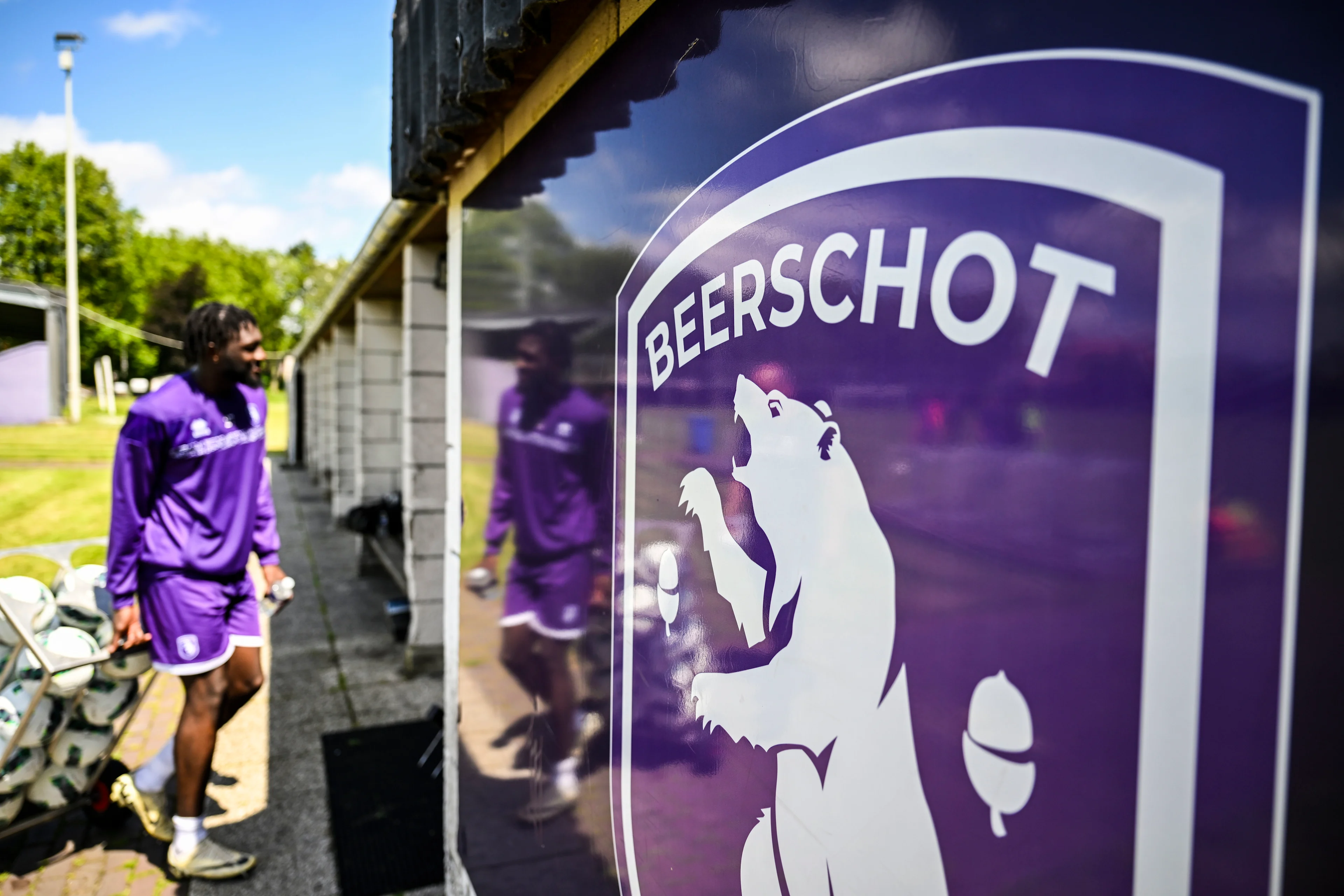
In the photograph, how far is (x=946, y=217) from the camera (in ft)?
2.68

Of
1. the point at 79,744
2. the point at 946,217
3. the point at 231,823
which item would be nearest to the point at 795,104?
the point at 946,217

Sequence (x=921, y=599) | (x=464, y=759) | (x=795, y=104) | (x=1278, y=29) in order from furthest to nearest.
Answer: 1. (x=464, y=759)
2. (x=795, y=104)
3. (x=921, y=599)
4. (x=1278, y=29)

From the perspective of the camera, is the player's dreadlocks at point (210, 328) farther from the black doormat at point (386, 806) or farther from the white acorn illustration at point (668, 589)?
the white acorn illustration at point (668, 589)

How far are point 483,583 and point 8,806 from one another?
1.98 meters

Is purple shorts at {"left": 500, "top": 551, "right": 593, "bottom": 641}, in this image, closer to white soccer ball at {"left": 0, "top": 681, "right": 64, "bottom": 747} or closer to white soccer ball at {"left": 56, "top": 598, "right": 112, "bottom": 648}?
white soccer ball at {"left": 56, "top": 598, "right": 112, "bottom": 648}

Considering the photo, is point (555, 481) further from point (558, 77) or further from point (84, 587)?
point (84, 587)

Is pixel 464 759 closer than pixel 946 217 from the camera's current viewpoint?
No

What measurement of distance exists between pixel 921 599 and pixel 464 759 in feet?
7.48

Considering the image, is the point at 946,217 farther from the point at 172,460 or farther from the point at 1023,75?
the point at 172,460

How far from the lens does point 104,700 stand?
3.07m

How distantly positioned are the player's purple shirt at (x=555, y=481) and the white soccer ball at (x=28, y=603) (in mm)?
1726

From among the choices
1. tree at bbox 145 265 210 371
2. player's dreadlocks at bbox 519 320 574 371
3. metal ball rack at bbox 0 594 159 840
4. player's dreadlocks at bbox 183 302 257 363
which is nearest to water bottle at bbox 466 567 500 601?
player's dreadlocks at bbox 519 320 574 371

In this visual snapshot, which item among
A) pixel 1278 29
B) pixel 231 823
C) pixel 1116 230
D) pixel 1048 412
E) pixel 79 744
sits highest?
pixel 1278 29

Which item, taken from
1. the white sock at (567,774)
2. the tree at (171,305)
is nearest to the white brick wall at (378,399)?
the white sock at (567,774)
